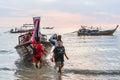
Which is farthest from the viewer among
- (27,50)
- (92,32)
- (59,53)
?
(92,32)

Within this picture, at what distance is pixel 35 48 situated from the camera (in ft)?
51.9

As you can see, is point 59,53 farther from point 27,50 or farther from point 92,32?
point 92,32

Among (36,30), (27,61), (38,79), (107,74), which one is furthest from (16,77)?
(27,61)

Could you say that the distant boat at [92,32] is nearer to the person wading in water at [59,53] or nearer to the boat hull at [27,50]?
the boat hull at [27,50]

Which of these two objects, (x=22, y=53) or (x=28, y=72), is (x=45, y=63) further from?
(x=28, y=72)

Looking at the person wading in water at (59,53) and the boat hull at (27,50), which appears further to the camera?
the boat hull at (27,50)

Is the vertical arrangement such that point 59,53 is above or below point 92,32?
above

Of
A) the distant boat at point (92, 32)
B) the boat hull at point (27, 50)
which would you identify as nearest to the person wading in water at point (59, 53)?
the boat hull at point (27, 50)

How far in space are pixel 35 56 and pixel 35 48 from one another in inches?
14.1

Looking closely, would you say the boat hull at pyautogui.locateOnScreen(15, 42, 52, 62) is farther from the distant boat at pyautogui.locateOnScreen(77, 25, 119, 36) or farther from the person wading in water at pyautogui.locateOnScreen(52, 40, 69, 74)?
the distant boat at pyautogui.locateOnScreen(77, 25, 119, 36)

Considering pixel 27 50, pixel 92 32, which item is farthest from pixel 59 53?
pixel 92 32


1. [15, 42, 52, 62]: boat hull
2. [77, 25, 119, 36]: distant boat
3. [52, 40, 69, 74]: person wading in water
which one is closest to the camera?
[52, 40, 69, 74]: person wading in water

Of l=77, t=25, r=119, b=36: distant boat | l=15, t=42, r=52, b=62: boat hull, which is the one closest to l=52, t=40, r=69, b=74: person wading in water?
l=15, t=42, r=52, b=62: boat hull

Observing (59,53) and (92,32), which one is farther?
(92,32)
